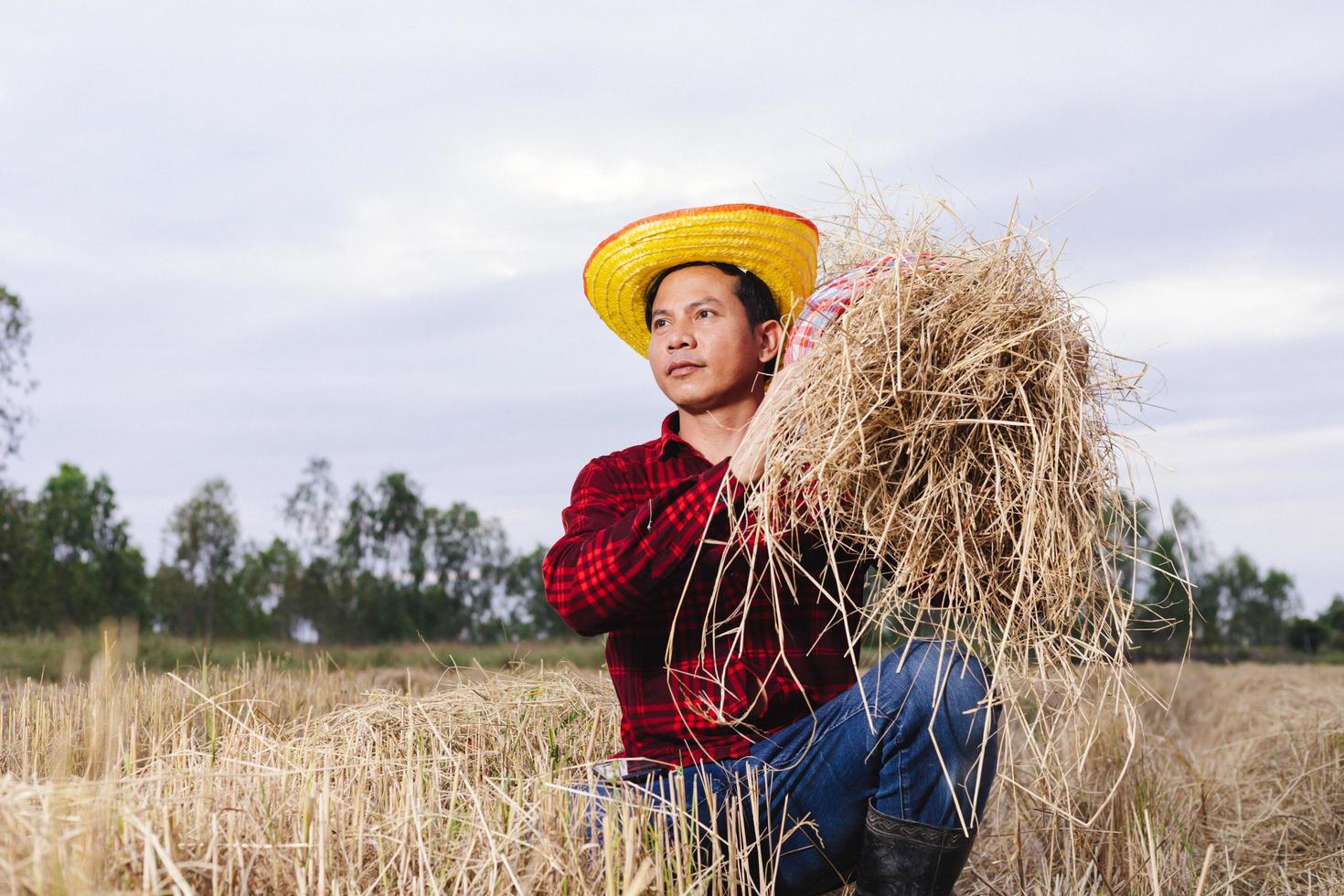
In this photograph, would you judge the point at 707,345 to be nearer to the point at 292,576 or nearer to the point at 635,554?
the point at 635,554

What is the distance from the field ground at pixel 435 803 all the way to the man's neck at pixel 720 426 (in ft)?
2.99

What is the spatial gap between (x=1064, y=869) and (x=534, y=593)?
42770mm

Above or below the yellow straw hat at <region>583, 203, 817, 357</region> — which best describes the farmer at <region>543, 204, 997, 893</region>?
below

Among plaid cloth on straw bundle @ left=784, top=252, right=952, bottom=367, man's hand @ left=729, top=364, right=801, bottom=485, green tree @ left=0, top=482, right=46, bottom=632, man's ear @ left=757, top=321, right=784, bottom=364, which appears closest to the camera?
man's hand @ left=729, top=364, right=801, bottom=485

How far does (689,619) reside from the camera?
9.69 ft

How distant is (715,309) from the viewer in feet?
10.4

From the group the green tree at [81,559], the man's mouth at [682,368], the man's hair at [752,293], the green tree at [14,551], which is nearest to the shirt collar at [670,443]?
the man's mouth at [682,368]

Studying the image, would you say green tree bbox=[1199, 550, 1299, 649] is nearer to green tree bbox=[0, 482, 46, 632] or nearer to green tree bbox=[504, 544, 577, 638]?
green tree bbox=[504, 544, 577, 638]

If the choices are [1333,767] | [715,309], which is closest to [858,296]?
[715,309]

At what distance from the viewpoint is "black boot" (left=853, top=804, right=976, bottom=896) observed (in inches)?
104

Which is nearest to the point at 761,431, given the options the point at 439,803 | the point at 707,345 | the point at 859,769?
the point at 707,345

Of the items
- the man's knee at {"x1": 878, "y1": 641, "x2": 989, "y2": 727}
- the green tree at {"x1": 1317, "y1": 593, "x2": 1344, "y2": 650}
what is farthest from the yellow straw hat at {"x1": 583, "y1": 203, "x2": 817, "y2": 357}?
the green tree at {"x1": 1317, "y1": 593, "x2": 1344, "y2": 650}

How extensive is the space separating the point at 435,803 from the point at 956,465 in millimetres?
1418

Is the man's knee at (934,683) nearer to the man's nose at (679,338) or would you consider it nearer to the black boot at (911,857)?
the black boot at (911,857)
